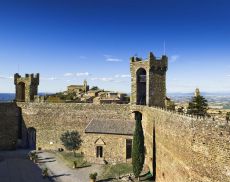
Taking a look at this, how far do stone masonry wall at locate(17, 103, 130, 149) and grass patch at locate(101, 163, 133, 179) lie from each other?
359 inches

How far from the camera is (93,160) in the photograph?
46969mm

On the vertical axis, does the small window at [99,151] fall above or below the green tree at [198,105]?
below

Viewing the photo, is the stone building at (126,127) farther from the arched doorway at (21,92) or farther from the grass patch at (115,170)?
the arched doorway at (21,92)

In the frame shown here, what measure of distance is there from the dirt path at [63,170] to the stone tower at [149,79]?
11.9m

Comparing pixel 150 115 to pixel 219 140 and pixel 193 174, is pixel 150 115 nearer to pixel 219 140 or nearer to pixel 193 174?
pixel 193 174

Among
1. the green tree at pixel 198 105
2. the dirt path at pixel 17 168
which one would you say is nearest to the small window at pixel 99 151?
the dirt path at pixel 17 168

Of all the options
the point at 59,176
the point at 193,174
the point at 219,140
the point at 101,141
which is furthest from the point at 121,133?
the point at 219,140

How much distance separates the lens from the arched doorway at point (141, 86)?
5042 cm

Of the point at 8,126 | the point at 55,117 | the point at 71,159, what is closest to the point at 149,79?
the point at 71,159

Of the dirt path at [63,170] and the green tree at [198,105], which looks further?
the green tree at [198,105]

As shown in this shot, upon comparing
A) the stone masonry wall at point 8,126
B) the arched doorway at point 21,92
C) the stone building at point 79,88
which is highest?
Result: the stone building at point 79,88

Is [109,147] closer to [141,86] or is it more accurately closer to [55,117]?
[141,86]

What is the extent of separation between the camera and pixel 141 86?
5122 centimetres

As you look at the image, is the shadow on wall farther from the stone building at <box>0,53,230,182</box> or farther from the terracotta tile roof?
the terracotta tile roof
